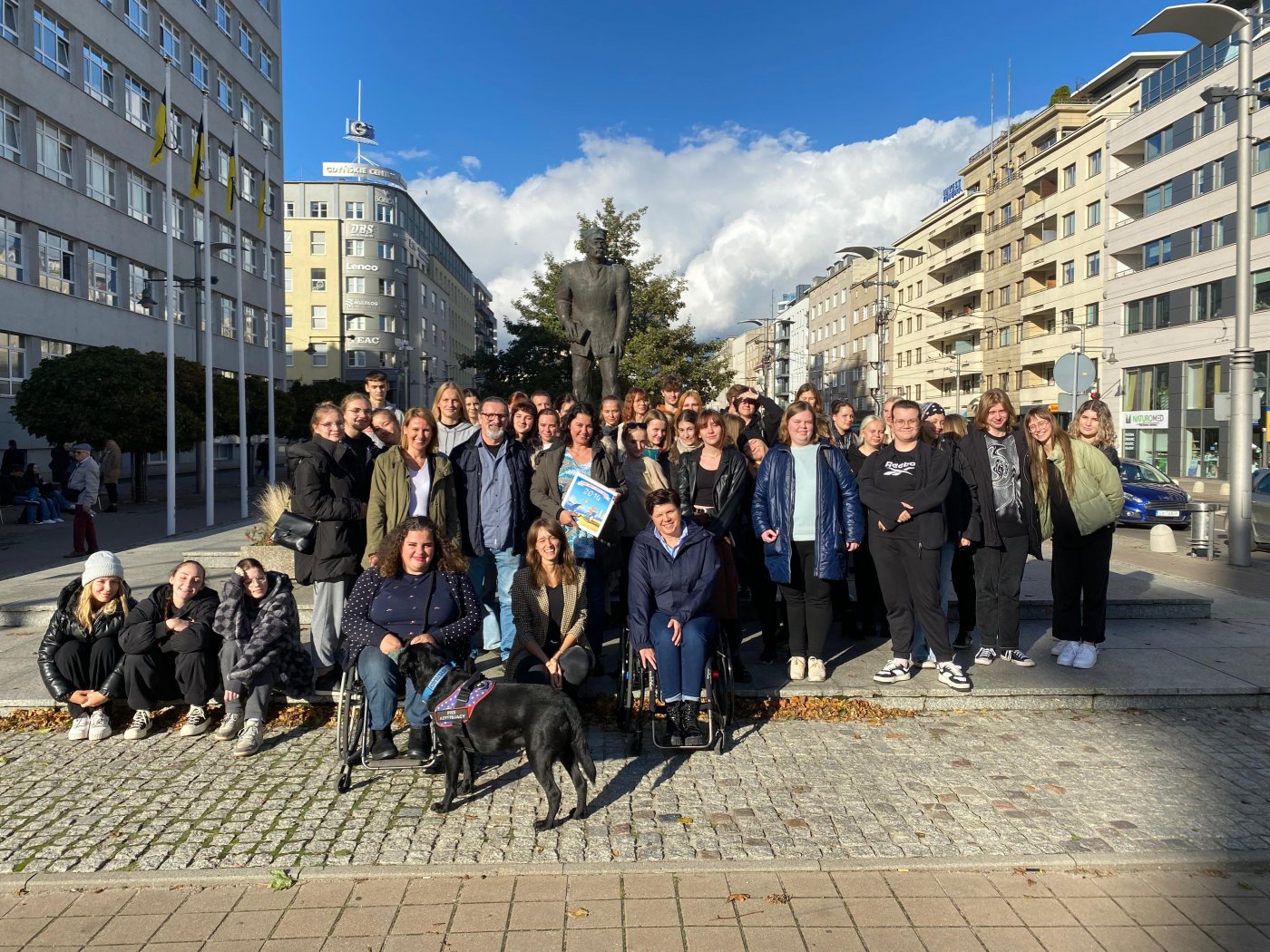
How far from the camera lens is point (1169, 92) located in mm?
43656

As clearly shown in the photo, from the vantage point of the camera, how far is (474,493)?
277 inches

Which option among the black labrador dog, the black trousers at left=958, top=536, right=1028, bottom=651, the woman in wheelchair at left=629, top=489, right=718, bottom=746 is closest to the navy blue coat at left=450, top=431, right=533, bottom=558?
the woman in wheelchair at left=629, top=489, right=718, bottom=746

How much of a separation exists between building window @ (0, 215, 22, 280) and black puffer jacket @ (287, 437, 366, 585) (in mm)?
28815

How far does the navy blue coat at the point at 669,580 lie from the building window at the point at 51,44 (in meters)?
33.8

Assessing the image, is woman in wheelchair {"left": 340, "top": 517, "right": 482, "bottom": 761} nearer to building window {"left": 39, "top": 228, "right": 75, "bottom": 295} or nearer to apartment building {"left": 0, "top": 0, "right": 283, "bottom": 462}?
apartment building {"left": 0, "top": 0, "right": 283, "bottom": 462}

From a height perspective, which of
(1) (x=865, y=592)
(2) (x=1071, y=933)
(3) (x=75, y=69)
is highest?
(3) (x=75, y=69)

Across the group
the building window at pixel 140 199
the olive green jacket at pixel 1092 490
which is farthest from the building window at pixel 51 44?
the olive green jacket at pixel 1092 490

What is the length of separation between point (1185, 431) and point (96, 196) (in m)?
45.7

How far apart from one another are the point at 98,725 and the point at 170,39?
139 ft

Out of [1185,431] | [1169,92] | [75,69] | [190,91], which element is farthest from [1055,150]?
[75,69]

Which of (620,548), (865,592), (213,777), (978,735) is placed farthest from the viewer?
(865,592)

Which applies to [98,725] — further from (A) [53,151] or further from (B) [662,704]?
(A) [53,151]

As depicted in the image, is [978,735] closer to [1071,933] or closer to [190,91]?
[1071,933]

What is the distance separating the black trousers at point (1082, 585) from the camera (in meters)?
7.17
